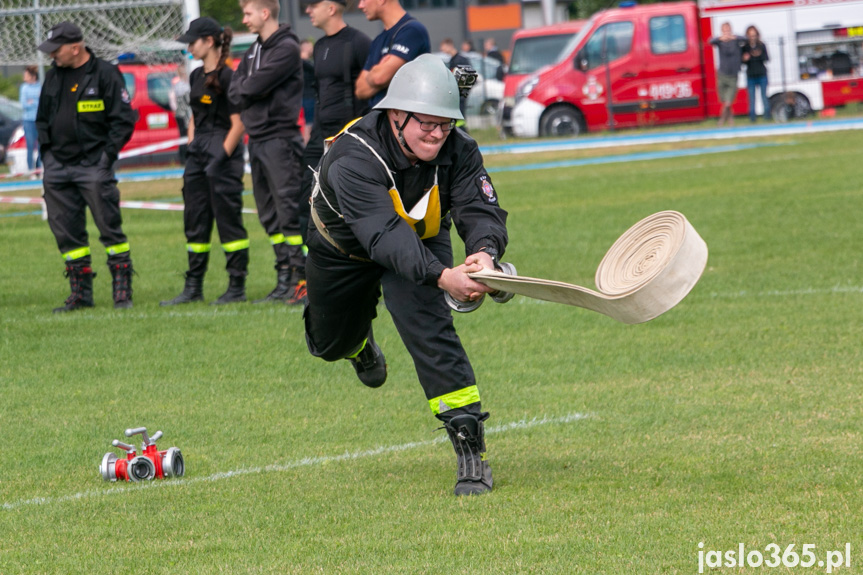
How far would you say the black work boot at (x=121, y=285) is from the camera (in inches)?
415

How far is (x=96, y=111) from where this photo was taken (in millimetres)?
10273

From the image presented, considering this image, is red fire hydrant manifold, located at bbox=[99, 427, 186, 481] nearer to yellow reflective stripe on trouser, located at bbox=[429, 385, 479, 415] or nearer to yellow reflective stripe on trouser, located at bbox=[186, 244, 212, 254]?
yellow reflective stripe on trouser, located at bbox=[429, 385, 479, 415]

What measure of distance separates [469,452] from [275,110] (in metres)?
5.46

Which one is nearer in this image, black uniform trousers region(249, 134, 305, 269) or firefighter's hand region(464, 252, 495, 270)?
firefighter's hand region(464, 252, 495, 270)

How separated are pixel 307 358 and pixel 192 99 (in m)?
3.09

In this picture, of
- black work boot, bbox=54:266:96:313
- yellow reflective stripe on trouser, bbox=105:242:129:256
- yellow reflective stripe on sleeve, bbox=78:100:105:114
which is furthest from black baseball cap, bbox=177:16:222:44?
black work boot, bbox=54:266:96:313

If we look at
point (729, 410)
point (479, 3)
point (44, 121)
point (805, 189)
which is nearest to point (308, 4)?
point (44, 121)

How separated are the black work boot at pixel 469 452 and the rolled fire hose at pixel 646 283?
0.82 meters

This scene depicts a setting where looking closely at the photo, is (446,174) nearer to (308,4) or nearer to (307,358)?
(307,358)

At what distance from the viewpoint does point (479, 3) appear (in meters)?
67.2

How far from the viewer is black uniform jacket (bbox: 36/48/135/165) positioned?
10.3 m

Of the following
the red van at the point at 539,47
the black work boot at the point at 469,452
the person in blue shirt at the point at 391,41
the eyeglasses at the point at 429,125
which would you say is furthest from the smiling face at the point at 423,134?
the red van at the point at 539,47

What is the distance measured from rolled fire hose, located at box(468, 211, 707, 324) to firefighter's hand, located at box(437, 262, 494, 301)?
1.3 inches

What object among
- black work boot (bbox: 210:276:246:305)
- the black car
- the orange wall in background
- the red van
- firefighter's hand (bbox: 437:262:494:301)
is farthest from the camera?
the orange wall in background
